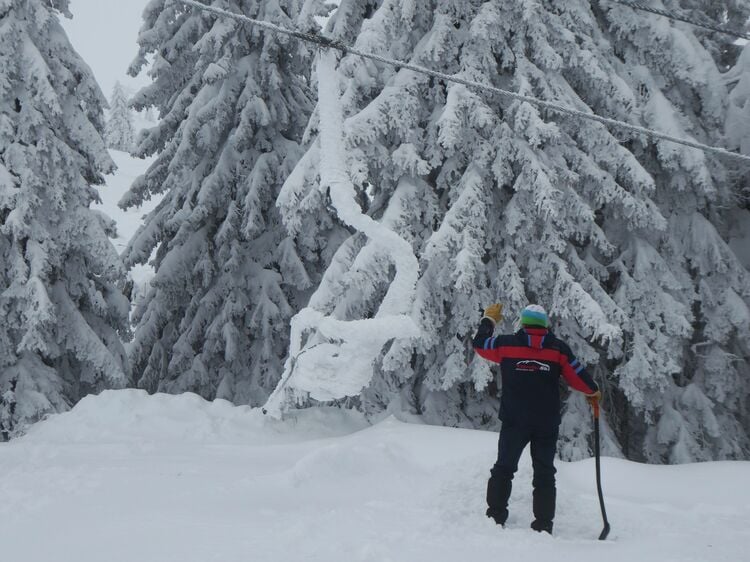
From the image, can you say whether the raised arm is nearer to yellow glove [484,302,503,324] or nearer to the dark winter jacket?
Answer: yellow glove [484,302,503,324]

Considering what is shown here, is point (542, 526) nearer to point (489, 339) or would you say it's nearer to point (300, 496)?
point (489, 339)

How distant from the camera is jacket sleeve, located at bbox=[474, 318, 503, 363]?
576 centimetres

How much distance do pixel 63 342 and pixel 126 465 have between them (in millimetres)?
6774

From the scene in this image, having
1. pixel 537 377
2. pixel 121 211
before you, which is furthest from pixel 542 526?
pixel 121 211

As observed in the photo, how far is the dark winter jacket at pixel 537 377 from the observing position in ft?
18.1

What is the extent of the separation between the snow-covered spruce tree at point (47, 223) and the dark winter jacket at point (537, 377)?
26.6 feet

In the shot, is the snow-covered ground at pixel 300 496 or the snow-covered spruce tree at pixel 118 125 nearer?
the snow-covered ground at pixel 300 496

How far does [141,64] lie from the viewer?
14.3 metres

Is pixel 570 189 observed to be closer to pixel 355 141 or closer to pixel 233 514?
pixel 355 141

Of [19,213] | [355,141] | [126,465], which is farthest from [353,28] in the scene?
[126,465]

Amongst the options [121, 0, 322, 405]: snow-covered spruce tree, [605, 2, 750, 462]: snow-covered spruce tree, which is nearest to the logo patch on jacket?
[605, 2, 750, 462]: snow-covered spruce tree

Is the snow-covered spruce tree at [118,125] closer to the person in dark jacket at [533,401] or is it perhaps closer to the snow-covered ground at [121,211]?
the snow-covered ground at [121,211]

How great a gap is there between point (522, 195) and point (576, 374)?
422 cm

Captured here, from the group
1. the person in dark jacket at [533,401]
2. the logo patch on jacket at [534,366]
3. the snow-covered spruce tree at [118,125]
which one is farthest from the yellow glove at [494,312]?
the snow-covered spruce tree at [118,125]
